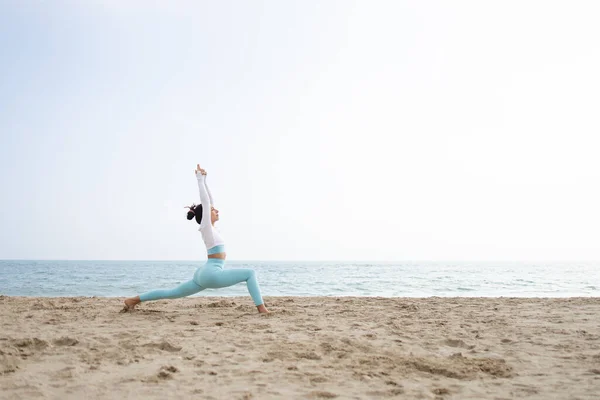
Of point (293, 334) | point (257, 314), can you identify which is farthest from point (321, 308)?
point (293, 334)

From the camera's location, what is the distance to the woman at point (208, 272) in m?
5.59

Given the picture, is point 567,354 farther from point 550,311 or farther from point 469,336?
point 550,311

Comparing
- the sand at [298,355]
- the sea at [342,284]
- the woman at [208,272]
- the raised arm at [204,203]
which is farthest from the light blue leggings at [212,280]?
the sea at [342,284]

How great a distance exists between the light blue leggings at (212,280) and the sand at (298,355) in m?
0.30

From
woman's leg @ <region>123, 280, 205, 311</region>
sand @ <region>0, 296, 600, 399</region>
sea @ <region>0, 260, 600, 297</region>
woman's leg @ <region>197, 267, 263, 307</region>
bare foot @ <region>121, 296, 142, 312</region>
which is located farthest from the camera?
sea @ <region>0, 260, 600, 297</region>

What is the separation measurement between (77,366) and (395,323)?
352cm

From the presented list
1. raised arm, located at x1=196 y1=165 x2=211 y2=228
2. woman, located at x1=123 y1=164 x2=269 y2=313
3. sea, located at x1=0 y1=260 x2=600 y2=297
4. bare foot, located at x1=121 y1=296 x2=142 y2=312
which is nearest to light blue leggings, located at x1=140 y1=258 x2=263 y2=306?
woman, located at x1=123 y1=164 x2=269 y2=313

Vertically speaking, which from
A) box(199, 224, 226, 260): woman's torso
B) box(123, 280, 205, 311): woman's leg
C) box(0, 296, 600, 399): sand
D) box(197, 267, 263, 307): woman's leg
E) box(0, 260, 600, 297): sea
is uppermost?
box(199, 224, 226, 260): woman's torso

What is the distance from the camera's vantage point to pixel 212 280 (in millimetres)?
5559

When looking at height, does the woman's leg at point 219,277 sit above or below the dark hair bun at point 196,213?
below

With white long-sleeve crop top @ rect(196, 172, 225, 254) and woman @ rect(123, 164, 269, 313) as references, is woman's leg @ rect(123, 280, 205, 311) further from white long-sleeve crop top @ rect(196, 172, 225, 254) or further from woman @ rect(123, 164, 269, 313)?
white long-sleeve crop top @ rect(196, 172, 225, 254)

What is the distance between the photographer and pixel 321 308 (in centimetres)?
664

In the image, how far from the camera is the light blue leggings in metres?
5.57

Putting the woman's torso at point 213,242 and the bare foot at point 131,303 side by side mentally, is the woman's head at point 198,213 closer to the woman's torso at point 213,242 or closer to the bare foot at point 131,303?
the woman's torso at point 213,242
